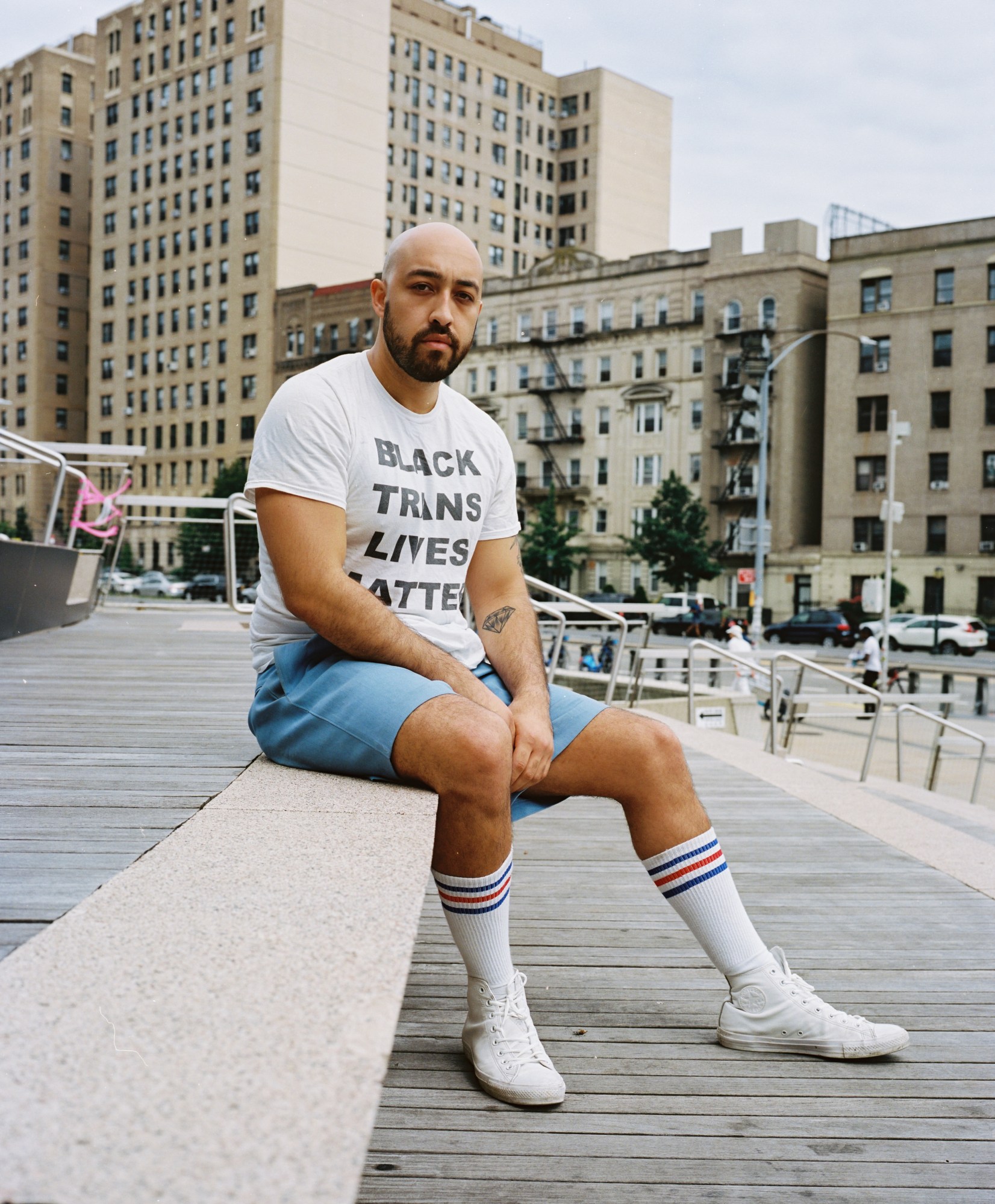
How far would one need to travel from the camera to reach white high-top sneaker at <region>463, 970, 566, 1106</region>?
2258 mm

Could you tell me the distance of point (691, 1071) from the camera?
245 cm

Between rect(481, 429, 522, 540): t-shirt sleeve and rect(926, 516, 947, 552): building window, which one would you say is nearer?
rect(481, 429, 522, 540): t-shirt sleeve

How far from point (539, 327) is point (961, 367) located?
907 inches

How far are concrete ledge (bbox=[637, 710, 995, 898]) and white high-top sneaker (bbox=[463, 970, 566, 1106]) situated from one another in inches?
85.3

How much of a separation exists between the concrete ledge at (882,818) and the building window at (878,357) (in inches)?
1876

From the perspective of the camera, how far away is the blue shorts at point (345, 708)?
→ 7.84 ft

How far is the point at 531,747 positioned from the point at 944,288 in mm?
53774

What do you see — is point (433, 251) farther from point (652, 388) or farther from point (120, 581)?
point (652, 388)

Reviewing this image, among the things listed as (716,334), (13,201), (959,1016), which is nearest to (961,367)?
(716,334)

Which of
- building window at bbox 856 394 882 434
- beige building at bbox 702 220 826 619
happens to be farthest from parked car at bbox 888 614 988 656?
building window at bbox 856 394 882 434

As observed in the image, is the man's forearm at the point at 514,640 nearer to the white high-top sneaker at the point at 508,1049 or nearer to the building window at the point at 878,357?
the white high-top sneaker at the point at 508,1049

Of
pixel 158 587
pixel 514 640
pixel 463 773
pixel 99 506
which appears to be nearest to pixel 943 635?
pixel 158 587

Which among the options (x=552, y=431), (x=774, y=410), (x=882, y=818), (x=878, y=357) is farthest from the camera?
(x=552, y=431)

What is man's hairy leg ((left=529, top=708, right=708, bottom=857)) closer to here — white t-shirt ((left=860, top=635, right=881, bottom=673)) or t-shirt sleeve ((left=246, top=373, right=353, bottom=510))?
t-shirt sleeve ((left=246, top=373, right=353, bottom=510))
